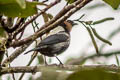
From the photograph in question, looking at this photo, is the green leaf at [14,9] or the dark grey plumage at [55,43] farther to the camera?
the dark grey plumage at [55,43]

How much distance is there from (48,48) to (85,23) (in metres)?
2.52

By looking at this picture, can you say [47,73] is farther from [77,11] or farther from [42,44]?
[42,44]

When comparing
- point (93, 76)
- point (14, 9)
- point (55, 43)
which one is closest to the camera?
point (93, 76)

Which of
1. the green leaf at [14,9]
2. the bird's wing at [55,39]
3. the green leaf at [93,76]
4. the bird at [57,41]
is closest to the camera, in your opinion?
the green leaf at [93,76]

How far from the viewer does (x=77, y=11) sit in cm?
79

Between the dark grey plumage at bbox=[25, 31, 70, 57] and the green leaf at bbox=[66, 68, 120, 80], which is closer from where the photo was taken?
the green leaf at bbox=[66, 68, 120, 80]

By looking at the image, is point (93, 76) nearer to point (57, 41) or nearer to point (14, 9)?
point (14, 9)

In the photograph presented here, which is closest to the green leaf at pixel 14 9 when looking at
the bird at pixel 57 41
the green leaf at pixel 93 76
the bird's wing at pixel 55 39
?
the green leaf at pixel 93 76

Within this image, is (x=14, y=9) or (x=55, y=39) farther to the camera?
(x=55, y=39)

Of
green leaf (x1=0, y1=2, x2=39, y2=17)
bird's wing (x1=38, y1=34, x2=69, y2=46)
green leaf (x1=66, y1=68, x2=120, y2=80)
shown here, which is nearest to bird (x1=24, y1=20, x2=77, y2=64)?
bird's wing (x1=38, y1=34, x2=69, y2=46)

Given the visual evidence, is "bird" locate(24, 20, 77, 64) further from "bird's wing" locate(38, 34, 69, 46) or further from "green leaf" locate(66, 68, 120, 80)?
"green leaf" locate(66, 68, 120, 80)

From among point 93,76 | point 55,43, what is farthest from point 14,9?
point 55,43

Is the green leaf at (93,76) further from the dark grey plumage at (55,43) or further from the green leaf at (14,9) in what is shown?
the dark grey plumage at (55,43)

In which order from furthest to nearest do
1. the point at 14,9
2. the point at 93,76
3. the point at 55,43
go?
1. the point at 55,43
2. the point at 14,9
3. the point at 93,76
